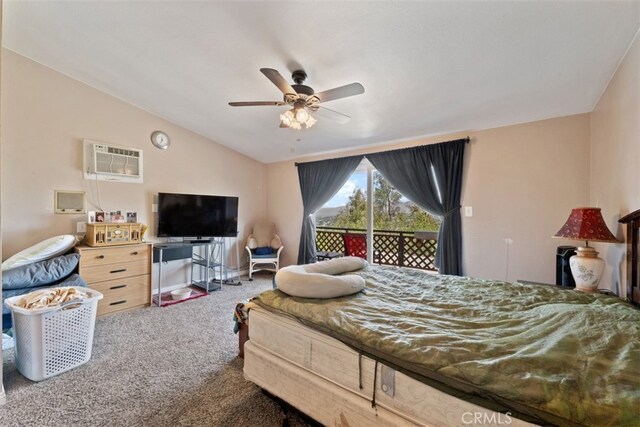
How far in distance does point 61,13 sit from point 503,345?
372 cm

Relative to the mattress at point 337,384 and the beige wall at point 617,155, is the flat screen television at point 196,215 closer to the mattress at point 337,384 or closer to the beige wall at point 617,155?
the mattress at point 337,384

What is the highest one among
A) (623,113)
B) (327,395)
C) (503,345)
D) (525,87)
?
(525,87)

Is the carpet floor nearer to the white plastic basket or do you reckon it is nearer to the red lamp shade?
the white plastic basket

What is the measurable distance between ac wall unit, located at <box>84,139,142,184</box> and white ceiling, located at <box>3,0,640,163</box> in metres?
0.71

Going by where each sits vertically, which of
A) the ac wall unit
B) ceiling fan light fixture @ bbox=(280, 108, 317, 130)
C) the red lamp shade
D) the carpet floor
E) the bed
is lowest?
the carpet floor

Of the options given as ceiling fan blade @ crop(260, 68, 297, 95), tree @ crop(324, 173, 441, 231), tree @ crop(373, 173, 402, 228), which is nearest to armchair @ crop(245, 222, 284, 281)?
tree @ crop(324, 173, 441, 231)

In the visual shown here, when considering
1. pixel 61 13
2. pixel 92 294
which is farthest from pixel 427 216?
pixel 61 13

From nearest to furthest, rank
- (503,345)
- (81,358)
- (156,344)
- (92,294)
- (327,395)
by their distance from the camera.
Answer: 1. (503,345)
2. (327,395)
3. (81,358)
4. (92,294)
5. (156,344)

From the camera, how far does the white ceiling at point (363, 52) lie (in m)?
1.62

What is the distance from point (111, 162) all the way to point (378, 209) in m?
3.64

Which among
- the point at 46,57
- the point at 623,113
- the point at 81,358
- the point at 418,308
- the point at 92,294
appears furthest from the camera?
the point at 46,57

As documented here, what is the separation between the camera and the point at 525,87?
2.16 m

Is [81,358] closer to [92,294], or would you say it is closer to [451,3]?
[92,294]

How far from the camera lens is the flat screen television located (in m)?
3.56
